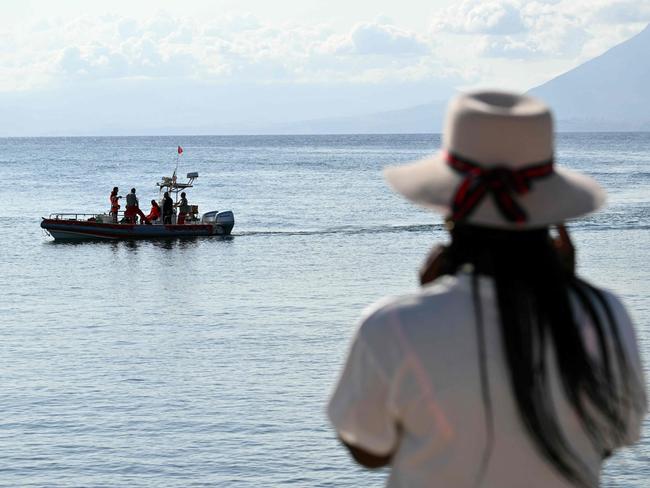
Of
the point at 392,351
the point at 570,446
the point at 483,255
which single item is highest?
the point at 483,255

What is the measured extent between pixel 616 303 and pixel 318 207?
55.5 meters

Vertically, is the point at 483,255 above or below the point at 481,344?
above

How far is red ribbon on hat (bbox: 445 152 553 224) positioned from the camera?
267 cm

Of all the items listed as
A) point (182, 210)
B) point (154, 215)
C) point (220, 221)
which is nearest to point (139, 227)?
point (154, 215)

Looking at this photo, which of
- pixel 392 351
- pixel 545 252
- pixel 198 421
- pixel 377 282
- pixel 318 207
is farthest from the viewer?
pixel 318 207

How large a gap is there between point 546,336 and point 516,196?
0.29 m

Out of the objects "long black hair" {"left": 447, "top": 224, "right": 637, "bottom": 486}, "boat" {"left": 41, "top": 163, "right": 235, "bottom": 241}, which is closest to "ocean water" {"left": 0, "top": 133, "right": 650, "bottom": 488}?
"boat" {"left": 41, "top": 163, "right": 235, "bottom": 241}

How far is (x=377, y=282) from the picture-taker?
2988 centimetres

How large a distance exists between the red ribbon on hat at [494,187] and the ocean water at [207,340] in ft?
36.2

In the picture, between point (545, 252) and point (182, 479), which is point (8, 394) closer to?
point (182, 479)

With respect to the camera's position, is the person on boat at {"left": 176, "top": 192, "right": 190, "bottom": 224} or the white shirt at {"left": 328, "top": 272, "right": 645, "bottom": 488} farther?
the person on boat at {"left": 176, "top": 192, "right": 190, "bottom": 224}

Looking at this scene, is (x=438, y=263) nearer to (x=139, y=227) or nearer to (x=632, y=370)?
(x=632, y=370)

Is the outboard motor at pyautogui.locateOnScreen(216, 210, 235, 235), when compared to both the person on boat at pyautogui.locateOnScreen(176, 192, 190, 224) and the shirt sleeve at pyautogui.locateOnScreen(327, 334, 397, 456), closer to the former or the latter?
the person on boat at pyautogui.locateOnScreen(176, 192, 190, 224)

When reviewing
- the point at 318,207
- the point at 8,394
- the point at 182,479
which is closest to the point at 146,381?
the point at 8,394
